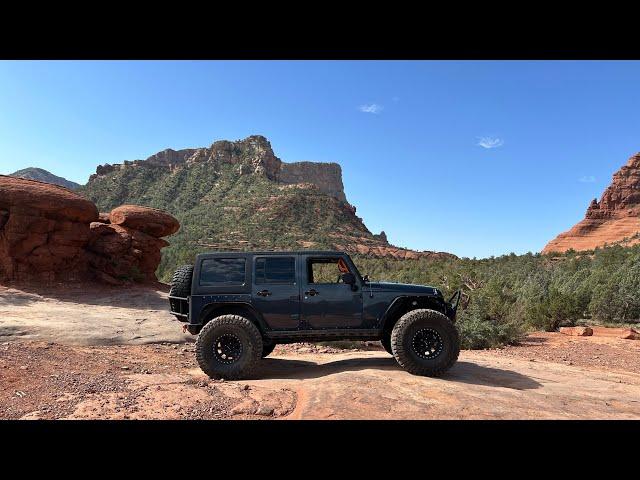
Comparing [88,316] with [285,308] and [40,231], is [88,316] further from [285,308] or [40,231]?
[285,308]

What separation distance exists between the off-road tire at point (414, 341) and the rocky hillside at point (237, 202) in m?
41.4

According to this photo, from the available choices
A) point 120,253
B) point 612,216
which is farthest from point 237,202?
point 612,216

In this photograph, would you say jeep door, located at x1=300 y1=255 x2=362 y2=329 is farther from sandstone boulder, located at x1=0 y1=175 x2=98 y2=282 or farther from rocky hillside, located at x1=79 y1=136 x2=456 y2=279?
rocky hillside, located at x1=79 y1=136 x2=456 y2=279

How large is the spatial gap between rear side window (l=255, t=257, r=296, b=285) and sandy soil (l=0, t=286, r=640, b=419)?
5.20 ft

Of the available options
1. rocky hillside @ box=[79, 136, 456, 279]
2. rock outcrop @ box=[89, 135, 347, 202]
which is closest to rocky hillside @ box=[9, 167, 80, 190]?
rock outcrop @ box=[89, 135, 347, 202]

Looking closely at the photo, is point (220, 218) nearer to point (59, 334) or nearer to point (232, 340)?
point (59, 334)

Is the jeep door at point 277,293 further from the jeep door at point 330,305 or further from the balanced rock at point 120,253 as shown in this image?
the balanced rock at point 120,253

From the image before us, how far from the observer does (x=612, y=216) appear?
101250 millimetres

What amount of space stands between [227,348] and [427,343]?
3.24 metres

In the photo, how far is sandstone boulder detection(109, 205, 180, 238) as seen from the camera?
65.5ft

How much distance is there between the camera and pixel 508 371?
6.95m

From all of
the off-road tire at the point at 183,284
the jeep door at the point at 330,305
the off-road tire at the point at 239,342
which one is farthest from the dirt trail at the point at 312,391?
the off-road tire at the point at 183,284
